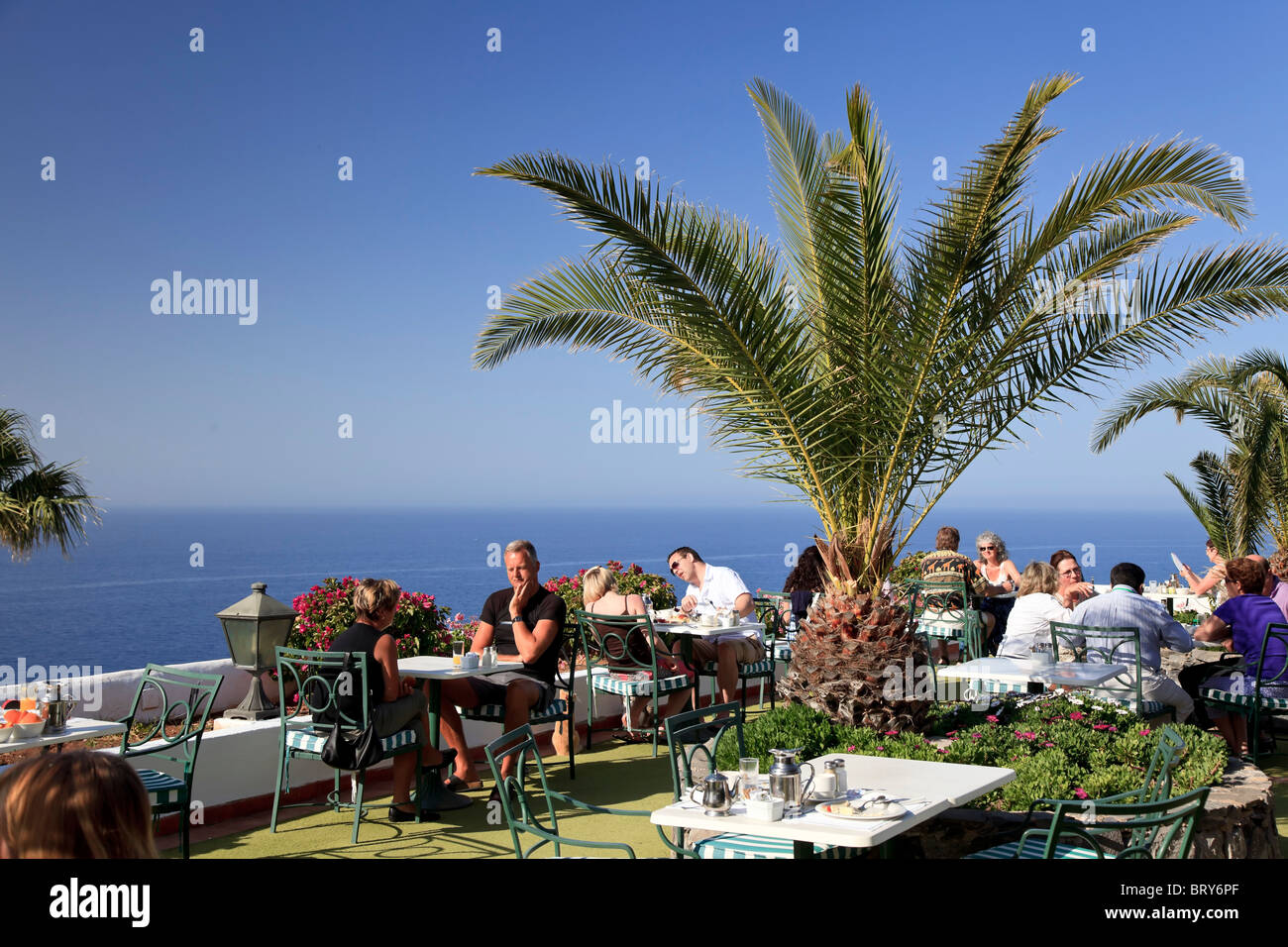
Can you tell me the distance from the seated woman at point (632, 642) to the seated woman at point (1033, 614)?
2471mm

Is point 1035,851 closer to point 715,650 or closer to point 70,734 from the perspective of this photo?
point 70,734

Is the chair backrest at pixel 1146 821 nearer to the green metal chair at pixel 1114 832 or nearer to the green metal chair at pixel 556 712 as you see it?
the green metal chair at pixel 1114 832

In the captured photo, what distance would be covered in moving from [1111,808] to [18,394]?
357ft

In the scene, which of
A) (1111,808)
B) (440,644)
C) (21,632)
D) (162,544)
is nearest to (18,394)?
(21,632)

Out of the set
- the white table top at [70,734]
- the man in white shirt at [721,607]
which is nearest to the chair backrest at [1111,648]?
the man in white shirt at [721,607]

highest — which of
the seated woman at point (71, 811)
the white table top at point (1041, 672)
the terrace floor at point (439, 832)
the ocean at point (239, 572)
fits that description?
the seated woman at point (71, 811)

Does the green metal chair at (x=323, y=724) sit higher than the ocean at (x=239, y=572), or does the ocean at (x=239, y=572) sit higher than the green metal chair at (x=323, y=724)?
the green metal chair at (x=323, y=724)

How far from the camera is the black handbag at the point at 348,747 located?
210 inches

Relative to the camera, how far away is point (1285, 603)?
7.73 metres

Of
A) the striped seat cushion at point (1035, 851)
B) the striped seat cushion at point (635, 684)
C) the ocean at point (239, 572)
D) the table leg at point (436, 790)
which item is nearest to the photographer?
the striped seat cushion at point (1035, 851)

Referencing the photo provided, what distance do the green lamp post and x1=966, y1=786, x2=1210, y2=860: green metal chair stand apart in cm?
473

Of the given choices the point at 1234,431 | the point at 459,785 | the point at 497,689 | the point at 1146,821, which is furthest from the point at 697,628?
the point at 1234,431

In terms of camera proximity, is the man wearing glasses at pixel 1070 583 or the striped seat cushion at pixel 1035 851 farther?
the man wearing glasses at pixel 1070 583

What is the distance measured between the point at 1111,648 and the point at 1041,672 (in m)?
0.73
